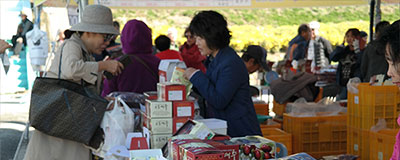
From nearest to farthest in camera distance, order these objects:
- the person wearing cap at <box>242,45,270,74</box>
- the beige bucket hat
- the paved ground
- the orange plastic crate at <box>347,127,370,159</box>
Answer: the beige bucket hat → the person wearing cap at <box>242,45,270,74</box> → the orange plastic crate at <box>347,127,370,159</box> → the paved ground

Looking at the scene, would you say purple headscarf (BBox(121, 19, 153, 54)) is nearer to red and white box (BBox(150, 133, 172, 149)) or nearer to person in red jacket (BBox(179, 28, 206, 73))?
red and white box (BBox(150, 133, 172, 149))

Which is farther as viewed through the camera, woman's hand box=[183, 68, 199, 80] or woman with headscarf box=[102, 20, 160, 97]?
woman with headscarf box=[102, 20, 160, 97]

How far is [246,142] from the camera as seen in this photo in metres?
2.28

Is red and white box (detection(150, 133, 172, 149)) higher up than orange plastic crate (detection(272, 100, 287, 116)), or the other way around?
red and white box (detection(150, 133, 172, 149))

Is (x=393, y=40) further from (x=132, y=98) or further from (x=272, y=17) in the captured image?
(x=272, y=17)

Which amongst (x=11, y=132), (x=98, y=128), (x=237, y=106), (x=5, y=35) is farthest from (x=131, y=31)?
(x=11, y=132)

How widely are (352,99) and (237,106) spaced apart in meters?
2.01

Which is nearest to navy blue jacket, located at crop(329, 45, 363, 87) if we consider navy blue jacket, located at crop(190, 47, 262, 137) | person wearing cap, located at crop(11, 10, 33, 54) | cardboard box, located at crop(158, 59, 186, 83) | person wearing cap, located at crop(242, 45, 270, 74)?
person wearing cap, located at crop(242, 45, 270, 74)

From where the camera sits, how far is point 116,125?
3283 millimetres

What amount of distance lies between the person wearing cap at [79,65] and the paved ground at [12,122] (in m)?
3.08

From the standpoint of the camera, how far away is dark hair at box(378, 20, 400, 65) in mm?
1826

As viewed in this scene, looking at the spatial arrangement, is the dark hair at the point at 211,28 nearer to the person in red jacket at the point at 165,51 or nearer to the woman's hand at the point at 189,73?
the woman's hand at the point at 189,73

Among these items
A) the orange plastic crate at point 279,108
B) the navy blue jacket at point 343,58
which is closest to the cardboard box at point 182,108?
the orange plastic crate at point 279,108

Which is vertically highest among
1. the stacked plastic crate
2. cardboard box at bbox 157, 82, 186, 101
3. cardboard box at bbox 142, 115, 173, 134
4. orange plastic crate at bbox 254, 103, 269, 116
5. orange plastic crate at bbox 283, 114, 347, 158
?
cardboard box at bbox 157, 82, 186, 101
